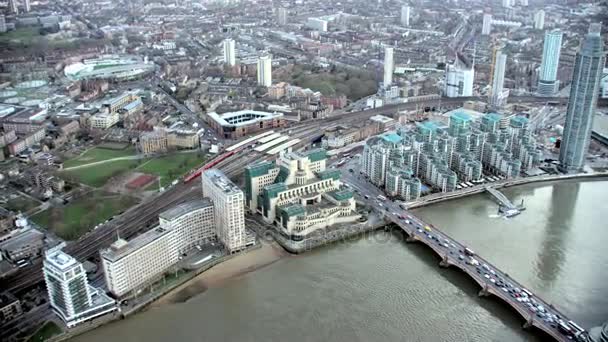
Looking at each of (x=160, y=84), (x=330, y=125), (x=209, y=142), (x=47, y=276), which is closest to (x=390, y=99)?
(x=330, y=125)

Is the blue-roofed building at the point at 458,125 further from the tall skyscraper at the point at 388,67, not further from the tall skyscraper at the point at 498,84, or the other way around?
the tall skyscraper at the point at 388,67

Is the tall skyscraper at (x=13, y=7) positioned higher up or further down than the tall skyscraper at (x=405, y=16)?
higher up

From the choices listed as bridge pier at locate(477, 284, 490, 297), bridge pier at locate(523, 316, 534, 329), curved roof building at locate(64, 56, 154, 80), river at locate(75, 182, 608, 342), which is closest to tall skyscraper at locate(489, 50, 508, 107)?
river at locate(75, 182, 608, 342)

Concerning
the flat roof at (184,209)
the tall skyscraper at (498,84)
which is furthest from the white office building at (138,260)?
the tall skyscraper at (498,84)

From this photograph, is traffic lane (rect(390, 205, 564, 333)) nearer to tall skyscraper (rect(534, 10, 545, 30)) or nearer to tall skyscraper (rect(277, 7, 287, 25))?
tall skyscraper (rect(534, 10, 545, 30))

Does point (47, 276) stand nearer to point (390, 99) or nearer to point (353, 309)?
point (353, 309)

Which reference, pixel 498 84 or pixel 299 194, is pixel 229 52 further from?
pixel 299 194
